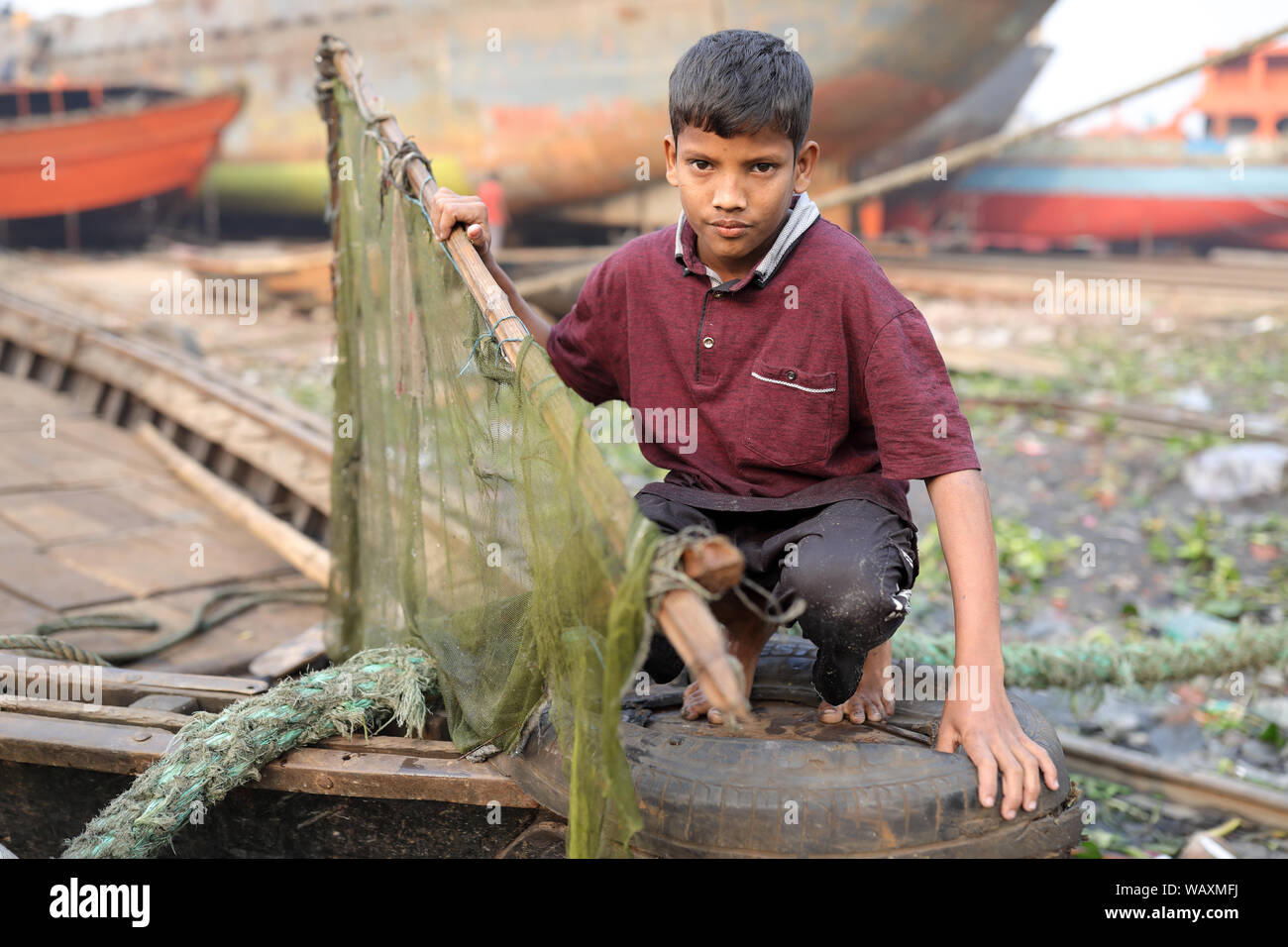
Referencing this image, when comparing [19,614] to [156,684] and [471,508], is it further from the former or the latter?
[471,508]

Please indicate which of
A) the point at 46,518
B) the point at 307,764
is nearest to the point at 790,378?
the point at 307,764

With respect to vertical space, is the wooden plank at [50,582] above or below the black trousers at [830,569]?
below

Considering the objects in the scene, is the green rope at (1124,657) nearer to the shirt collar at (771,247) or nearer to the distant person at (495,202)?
the shirt collar at (771,247)

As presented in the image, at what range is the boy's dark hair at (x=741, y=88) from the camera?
1.78 meters

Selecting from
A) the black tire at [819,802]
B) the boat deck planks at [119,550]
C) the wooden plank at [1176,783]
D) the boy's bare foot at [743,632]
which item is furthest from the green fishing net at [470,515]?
the wooden plank at [1176,783]

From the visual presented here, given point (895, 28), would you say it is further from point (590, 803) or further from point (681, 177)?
point (590, 803)

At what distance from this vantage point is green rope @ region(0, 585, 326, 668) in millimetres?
2633

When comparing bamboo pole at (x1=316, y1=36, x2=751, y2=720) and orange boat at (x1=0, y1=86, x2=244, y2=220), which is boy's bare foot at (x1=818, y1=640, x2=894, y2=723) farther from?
orange boat at (x1=0, y1=86, x2=244, y2=220)

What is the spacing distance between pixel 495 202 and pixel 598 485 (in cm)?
1145

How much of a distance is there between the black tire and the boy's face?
907mm

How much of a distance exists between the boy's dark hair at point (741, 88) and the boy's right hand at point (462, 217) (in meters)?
0.55

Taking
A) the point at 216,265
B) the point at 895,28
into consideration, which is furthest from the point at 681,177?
the point at 895,28

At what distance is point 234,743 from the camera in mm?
1996

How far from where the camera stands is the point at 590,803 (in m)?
1.60
